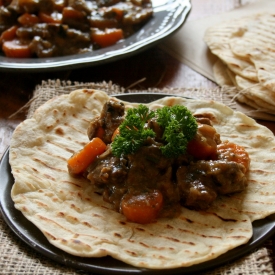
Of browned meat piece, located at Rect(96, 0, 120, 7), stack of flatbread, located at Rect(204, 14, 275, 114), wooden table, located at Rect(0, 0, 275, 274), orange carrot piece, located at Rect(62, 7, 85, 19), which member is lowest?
wooden table, located at Rect(0, 0, 275, 274)

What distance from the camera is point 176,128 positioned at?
10.3ft

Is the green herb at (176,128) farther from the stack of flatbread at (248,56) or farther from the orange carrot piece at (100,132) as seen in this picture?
the stack of flatbread at (248,56)

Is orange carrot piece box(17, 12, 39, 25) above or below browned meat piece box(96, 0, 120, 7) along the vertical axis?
below

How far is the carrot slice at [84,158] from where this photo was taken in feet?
11.0

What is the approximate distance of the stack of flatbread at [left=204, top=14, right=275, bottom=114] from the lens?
4.48 m

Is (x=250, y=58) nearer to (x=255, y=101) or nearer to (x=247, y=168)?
(x=255, y=101)

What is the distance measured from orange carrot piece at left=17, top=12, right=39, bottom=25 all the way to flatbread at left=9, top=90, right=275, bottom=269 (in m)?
1.92

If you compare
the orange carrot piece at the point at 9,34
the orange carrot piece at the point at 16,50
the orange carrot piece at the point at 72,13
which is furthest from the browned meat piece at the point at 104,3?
the orange carrot piece at the point at 16,50

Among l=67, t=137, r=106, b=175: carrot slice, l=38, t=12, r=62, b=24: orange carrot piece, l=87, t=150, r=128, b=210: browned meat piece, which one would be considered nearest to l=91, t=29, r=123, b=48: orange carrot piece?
l=38, t=12, r=62, b=24: orange carrot piece

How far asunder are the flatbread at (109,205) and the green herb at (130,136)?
379mm

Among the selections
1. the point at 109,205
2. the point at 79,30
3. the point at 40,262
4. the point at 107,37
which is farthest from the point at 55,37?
the point at 40,262

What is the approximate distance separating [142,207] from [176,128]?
0.55 meters

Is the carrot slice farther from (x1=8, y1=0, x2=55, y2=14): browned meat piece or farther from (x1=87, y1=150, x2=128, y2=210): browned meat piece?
(x1=8, y1=0, x2=55, y2=14): browned meat piece

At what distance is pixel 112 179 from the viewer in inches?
124
